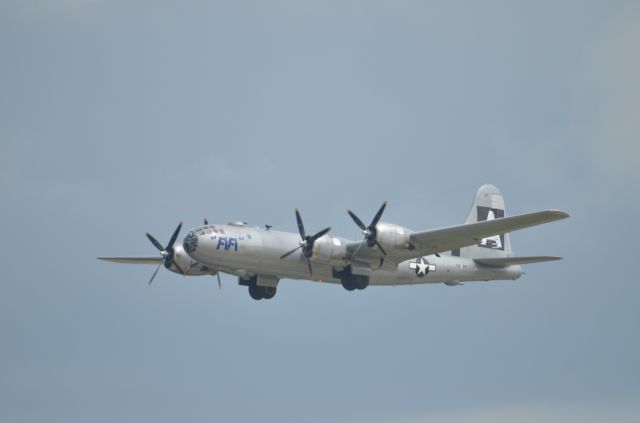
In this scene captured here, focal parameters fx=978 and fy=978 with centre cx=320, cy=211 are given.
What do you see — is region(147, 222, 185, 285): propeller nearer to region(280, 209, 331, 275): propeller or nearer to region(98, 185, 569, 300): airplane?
region(98, 185, 569, 300): airplane

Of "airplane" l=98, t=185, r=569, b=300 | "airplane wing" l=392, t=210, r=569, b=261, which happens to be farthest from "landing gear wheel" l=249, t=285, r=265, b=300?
"airplane wing" l=392, t=210, r=569, b=261

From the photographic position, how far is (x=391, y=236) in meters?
42.5

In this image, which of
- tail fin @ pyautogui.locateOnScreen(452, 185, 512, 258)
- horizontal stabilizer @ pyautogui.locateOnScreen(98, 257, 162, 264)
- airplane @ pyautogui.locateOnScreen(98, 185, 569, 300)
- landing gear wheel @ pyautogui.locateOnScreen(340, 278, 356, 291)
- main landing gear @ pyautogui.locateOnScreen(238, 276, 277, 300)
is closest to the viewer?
airplane @ pyautogui.locateOnScreen(98, 185, 569, 300)

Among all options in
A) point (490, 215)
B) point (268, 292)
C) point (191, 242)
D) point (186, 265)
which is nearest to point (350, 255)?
point (268, 292)

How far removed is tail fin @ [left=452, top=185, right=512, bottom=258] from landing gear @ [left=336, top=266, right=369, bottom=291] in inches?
281

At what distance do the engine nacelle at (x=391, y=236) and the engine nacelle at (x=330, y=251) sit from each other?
2344 millimetres

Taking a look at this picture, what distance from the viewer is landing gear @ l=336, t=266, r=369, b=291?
1761 inches

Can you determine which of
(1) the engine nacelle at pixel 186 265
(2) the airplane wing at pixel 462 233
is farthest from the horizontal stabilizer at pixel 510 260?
(1) the engine nacelle at pixel 186 265

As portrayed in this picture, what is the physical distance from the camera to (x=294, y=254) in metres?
43.8

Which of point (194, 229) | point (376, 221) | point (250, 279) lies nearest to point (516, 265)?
point (376, 221)

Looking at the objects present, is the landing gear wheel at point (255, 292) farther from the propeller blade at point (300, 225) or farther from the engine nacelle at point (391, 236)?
the engine nacelle at point (391, 236)

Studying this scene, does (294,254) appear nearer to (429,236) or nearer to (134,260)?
(429,236)

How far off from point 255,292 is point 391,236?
8.24 meters

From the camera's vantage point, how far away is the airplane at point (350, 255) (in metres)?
42.3
